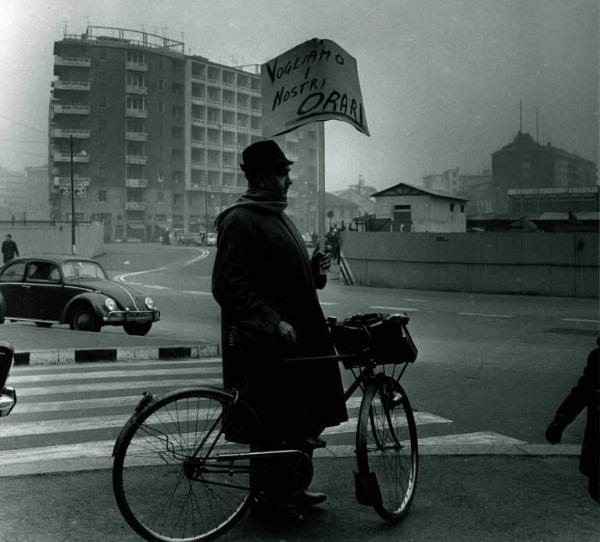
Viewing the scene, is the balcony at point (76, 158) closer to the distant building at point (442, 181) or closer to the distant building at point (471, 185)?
the distant building at point (442, 181)

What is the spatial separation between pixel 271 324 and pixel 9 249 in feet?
77.3

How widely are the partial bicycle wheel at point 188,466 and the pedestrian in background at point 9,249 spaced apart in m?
23.1

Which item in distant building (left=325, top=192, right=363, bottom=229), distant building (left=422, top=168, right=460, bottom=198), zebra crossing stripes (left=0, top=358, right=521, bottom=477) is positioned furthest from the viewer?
distant building (left=325, top=192, right=363, bottom=229)

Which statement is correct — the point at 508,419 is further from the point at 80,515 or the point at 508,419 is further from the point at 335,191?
the point at 335,191

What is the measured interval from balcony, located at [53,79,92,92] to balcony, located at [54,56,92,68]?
0.76 m

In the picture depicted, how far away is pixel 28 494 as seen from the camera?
13.7ft

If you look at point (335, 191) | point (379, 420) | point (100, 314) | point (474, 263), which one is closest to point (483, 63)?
point (474, 263)

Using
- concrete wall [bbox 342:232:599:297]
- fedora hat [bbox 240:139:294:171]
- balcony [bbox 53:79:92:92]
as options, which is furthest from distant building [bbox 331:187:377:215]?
fedora hat [bbox 240:139:294:171]

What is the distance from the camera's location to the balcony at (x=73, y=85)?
→ 26.0 metres

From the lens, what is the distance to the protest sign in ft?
27.6

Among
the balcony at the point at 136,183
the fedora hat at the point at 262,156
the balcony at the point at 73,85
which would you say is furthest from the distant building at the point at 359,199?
the fedora hat at the point at 262,156

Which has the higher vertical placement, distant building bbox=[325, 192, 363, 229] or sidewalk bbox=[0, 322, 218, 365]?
distant building bbox=[325, 192, 363, 229]

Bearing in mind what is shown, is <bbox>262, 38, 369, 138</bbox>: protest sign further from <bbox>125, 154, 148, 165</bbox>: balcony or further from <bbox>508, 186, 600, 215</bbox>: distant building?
<bbox>508, 186, 600, 215</bbox>: distant building

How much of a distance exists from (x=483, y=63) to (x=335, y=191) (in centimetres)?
9804
